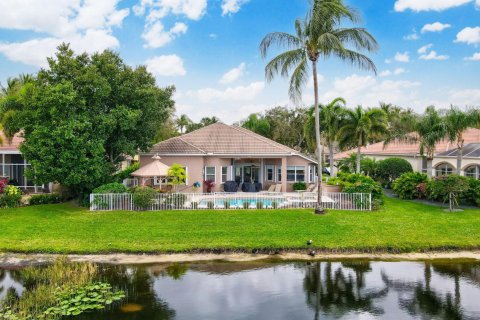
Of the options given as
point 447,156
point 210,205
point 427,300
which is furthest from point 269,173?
point 427,300

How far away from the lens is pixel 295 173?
31.6 meters

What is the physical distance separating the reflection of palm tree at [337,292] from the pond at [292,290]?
0.10 ft

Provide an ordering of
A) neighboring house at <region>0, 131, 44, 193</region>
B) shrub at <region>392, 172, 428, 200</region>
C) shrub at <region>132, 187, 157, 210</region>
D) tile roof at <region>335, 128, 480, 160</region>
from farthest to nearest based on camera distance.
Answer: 1. tile roof at <region>335, 128, 480, 160</region>
2. neighboring house at <region>0, 131, 44, 193</region>
3. shrub at <region>392, 172, 428, 200</region>
4. shrub at <region>132, 187, 157, 210</region>

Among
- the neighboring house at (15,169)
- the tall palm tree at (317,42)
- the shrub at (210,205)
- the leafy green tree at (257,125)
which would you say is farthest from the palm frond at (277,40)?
the leafy green tree at (257,125)

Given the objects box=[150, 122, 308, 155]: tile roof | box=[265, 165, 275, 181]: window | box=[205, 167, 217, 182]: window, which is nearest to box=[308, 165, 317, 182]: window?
box=[150, 122, 308, 155]: tile roof

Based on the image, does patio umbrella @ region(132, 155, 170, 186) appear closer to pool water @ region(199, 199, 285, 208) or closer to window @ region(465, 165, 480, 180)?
pool water @ region(199, 199, 285, 208)

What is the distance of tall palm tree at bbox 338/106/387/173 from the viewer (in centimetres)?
3209

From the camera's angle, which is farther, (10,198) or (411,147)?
(411,147)

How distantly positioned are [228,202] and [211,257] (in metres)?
7.33

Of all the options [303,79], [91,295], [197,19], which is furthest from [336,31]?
[91,295]

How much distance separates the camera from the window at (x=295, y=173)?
103 ft

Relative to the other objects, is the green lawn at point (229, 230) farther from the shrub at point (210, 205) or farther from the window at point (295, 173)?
the window at point (295, 173)

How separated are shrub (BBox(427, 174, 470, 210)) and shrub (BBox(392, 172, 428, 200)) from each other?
2563mm

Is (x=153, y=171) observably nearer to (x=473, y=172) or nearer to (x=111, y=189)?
(x=111, y=189)
